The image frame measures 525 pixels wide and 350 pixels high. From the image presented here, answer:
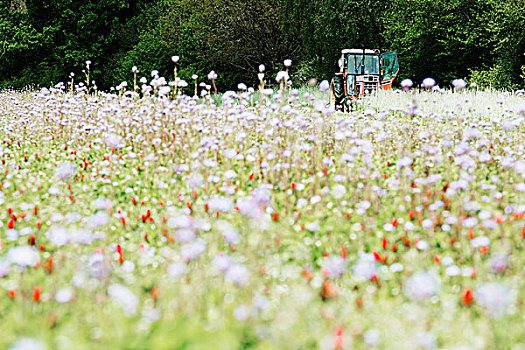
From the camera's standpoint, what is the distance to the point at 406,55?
23.9 m

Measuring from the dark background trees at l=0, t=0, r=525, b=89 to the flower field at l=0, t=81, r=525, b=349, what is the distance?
12.4 meters

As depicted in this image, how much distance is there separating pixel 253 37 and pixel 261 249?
1705 centimetres

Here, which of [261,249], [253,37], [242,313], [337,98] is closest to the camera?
[242,313]

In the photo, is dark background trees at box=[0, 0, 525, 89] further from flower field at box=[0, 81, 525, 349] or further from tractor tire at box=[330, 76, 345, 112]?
flower field at box=[0, 81, 525, 349]

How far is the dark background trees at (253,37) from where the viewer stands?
1816cm

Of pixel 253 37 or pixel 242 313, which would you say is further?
pixel 253 37

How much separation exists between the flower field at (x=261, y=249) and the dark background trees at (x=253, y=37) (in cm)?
1241

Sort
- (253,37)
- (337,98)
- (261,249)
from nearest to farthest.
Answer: (261,249)
(337,98)
(253,37)

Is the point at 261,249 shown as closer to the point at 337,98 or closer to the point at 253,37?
the point at 337,98

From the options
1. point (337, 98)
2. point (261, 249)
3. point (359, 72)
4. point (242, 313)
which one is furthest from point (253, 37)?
point (242, 313)

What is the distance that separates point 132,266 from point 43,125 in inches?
216

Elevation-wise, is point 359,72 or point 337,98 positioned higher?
point 359,72

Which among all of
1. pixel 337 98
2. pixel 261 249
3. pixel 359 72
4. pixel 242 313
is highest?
pixel 242 313

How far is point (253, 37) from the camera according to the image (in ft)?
64.6
